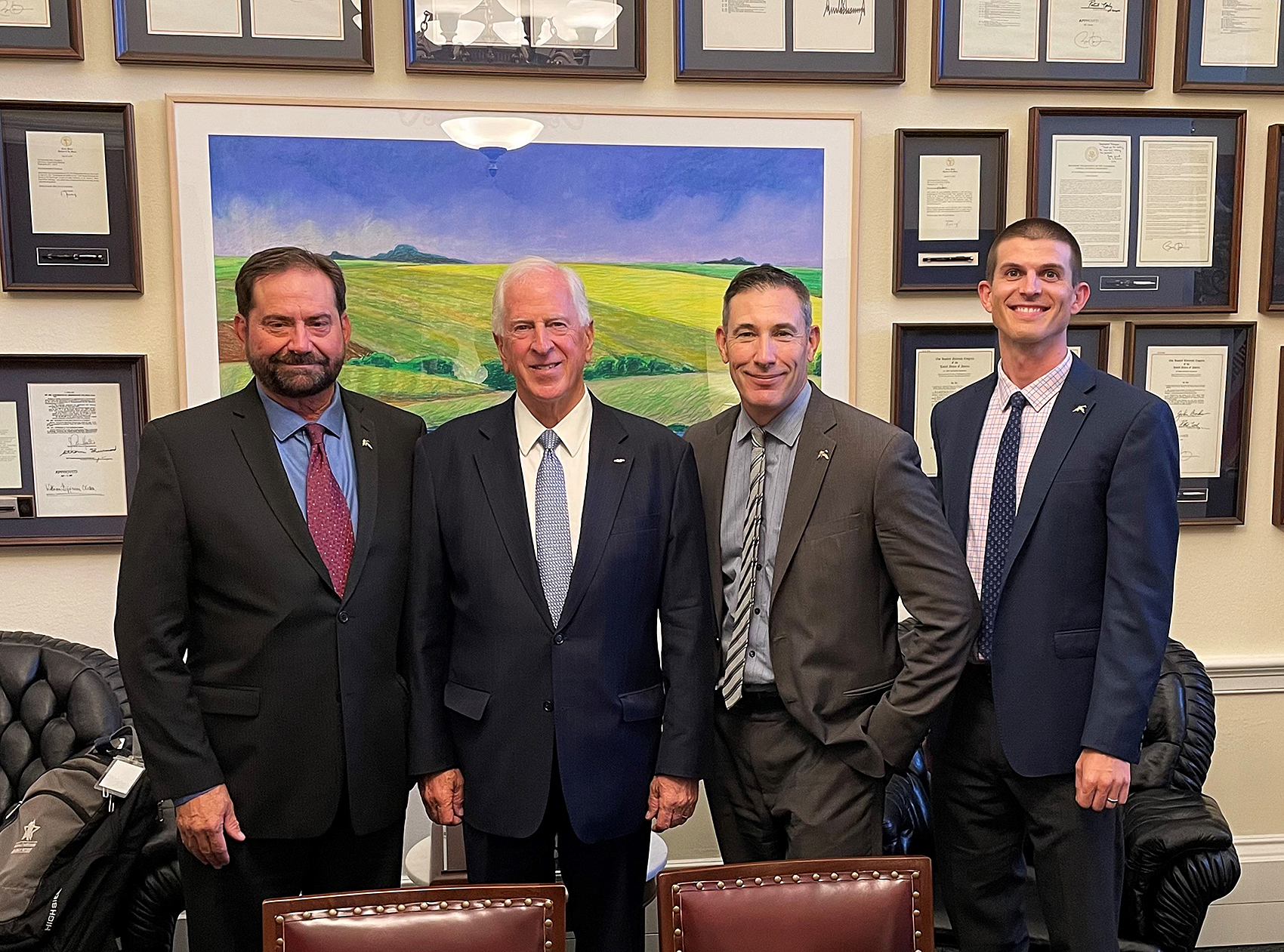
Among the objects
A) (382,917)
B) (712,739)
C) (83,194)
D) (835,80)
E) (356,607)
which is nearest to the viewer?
(382,917)

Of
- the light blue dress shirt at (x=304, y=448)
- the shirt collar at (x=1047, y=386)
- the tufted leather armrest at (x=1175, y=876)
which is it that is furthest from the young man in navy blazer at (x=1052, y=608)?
the light blue dress shirt at (x=304, y=448)

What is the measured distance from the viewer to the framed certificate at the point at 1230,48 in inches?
123

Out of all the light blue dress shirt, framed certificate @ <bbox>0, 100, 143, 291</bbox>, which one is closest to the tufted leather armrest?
the light blue dress shirt

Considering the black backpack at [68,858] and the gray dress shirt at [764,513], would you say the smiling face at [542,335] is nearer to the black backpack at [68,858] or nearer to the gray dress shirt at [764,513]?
the gray dress shirt at [764,513]

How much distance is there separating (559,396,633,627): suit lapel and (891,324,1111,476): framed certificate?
1.38 metres

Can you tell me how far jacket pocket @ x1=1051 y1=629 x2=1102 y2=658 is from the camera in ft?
6.89

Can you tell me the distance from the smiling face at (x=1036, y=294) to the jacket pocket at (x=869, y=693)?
77 cm

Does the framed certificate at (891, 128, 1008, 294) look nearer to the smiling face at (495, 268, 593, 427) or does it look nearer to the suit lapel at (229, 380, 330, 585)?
the smiling face at (495, 268, 593, 427)

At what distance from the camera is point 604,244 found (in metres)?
3.07

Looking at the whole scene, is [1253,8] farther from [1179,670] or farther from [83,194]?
[83,194]

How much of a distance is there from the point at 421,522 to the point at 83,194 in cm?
164

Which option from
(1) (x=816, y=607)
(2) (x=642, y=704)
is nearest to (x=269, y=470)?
(2) (x=642, y=704)

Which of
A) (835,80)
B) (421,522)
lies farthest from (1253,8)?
(421,522)

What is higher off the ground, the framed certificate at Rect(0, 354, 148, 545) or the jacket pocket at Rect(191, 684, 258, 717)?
the framed certificate at Rect(0, 354, 148, 545)
